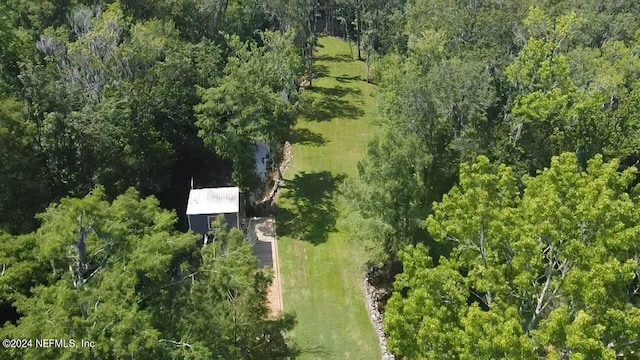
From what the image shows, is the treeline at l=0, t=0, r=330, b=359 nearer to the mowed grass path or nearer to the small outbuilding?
the small outbuilding

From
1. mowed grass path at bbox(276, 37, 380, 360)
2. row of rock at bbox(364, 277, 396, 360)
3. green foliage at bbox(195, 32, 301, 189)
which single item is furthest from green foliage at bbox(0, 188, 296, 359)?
green foliage at bbox(195, 32, 301, 189)

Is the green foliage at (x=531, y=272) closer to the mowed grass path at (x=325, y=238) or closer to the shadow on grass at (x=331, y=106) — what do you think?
the mowed grass path at (x=325, y=238)

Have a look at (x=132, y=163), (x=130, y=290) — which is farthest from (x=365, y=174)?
(x=132, y=163)

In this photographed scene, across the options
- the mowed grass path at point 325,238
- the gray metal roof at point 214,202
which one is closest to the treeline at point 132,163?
the gray metal roof at point 214,202

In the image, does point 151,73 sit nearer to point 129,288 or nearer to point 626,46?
point 129,288

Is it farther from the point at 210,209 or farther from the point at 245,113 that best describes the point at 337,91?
the point at 210,209

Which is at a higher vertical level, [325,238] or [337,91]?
[337,91]
